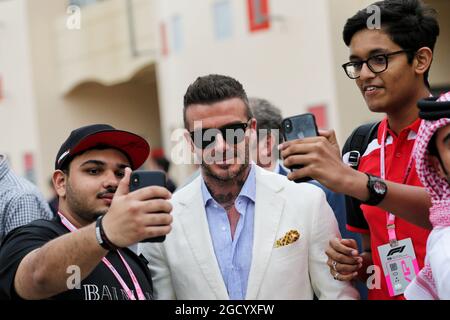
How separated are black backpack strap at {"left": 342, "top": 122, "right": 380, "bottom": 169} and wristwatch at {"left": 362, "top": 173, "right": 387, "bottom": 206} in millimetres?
661

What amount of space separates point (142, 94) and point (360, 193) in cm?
1611

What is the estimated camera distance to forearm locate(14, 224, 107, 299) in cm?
196

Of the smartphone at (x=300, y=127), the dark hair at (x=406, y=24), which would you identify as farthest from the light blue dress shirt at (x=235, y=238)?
the dark hair at (x=406, y=24)

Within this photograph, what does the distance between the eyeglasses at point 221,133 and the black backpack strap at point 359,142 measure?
1.91ft

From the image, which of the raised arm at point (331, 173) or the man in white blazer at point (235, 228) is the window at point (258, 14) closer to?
the man in white blazer at point (235, 228)

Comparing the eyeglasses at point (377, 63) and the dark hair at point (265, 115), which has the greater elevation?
the eyeglasses at point (377, 63)

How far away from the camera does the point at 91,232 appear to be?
194cm

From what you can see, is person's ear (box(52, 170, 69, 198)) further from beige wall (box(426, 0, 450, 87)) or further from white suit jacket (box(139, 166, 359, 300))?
beige wall (box(426, 0, 450, 87))

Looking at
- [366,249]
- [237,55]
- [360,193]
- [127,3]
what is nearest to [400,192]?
[360,193]

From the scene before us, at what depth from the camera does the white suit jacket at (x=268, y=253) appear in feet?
8.11

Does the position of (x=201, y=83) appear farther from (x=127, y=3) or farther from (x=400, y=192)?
(x=127, y=3)

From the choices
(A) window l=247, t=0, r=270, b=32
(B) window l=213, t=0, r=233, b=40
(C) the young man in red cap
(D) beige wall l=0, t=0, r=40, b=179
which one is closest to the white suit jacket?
(C) the young man in red cap

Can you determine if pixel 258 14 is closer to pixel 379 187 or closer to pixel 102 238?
pixel 379 187

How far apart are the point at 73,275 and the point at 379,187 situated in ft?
2.85
